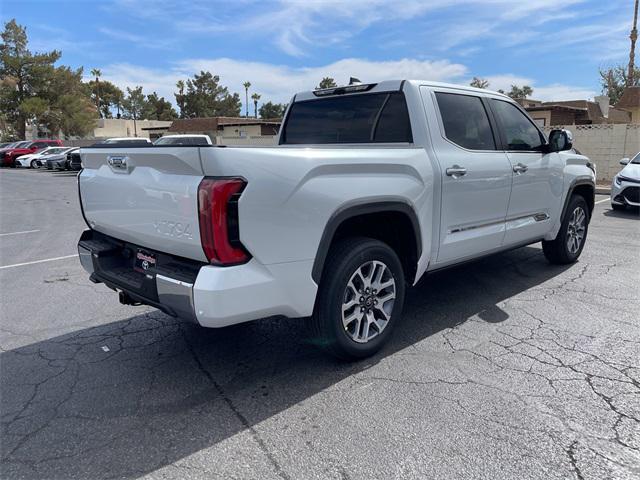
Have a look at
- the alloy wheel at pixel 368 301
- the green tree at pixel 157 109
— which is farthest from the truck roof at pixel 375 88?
the green tree at pixel 157 109

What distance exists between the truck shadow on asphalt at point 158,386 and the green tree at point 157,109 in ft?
315

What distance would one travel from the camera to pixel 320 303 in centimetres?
330

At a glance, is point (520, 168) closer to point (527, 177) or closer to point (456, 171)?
point (527, 177)

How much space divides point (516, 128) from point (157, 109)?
102907 millimetres

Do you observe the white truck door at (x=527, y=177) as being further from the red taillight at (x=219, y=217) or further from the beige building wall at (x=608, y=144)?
the beige building wall at (x=608, y=144)

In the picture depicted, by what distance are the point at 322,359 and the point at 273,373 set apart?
41cm

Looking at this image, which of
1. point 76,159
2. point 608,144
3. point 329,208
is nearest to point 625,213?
point 608,144

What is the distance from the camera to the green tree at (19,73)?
50125mm

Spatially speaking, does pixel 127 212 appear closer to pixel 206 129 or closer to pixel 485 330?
pixel 485 330

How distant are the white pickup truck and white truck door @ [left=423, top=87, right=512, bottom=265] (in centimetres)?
1

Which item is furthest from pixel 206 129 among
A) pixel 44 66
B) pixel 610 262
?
pixel 610 262

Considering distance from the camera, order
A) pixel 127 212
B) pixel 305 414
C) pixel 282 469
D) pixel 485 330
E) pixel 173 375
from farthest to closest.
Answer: pixel 485 330
pixel 173 375
pixel 127 212
pixel 305 414
pixel 282 469

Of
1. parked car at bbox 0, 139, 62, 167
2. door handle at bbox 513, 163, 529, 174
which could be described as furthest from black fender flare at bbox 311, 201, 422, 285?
parked car at bbox 0, 139, 62, 167

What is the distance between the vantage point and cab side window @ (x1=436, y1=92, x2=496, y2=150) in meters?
4.30
